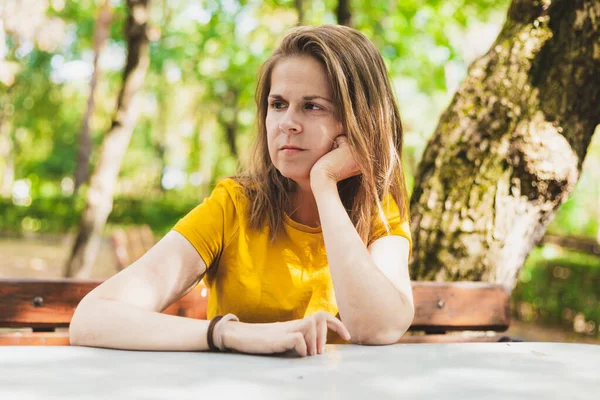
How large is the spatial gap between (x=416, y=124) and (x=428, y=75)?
2.75 meters

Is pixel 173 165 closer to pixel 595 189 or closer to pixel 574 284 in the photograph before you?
pixel 595 189

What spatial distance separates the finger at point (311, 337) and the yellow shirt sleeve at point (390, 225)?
71 cm

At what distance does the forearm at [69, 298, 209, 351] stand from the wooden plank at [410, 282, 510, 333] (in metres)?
1.29

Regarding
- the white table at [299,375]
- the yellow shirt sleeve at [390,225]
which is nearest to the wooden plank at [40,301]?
the white table at [299,375]

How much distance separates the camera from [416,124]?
12984 mm

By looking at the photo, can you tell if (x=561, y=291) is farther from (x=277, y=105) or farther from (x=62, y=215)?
(x=62, y=215)

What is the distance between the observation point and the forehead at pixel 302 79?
7.19 ft

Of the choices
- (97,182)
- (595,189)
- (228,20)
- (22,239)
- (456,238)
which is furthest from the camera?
(22,239)

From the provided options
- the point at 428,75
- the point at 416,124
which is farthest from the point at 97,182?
the point at 416,124

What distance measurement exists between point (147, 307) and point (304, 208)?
0.70 metres

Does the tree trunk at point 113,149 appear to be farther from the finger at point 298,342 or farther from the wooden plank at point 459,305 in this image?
the finger at point 298,342

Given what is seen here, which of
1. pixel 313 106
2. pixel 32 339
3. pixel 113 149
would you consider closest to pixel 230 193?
pixel 313 106

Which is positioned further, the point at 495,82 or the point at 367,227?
the point at 495,82

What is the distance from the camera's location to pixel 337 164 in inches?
86.9
